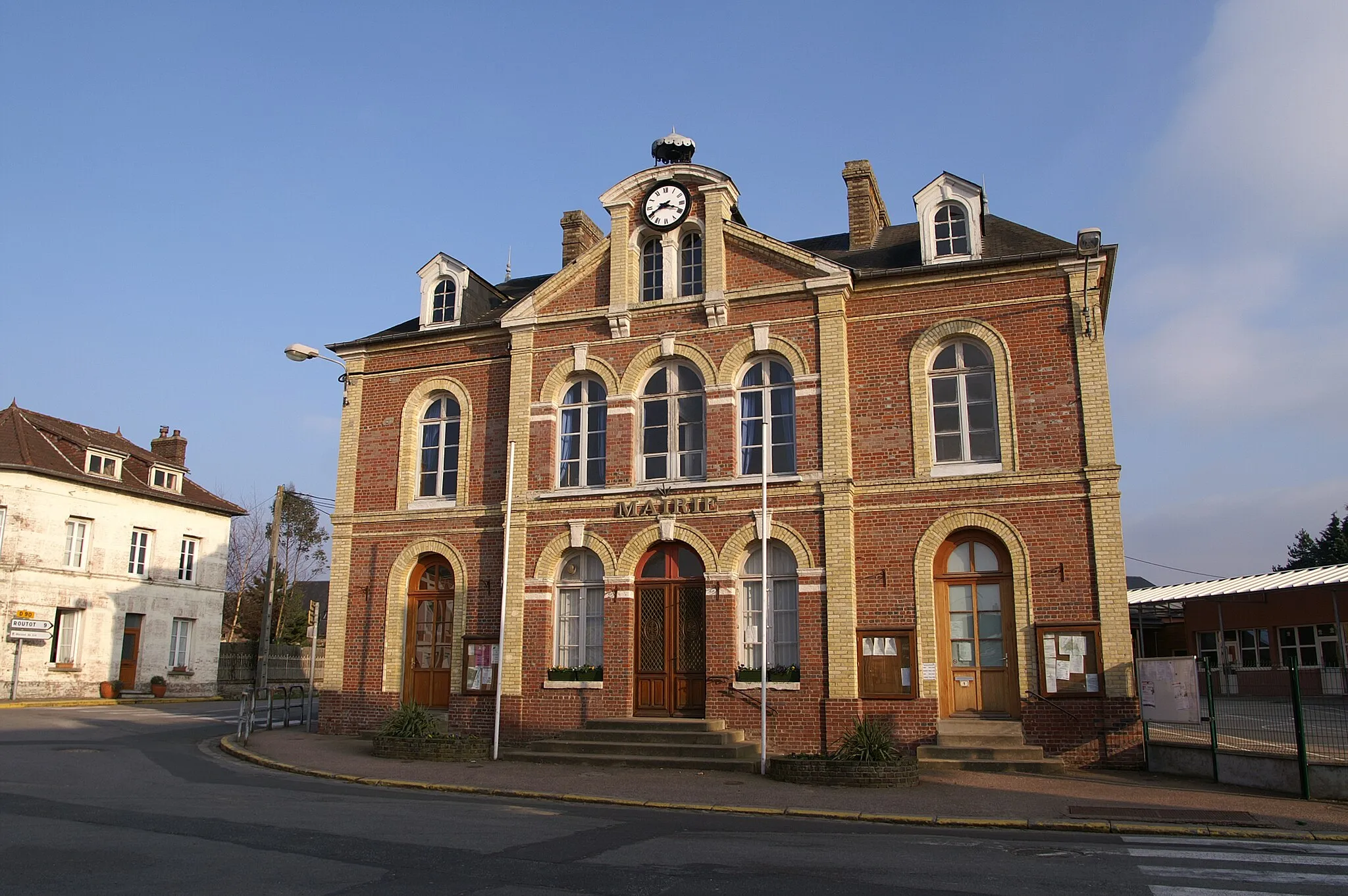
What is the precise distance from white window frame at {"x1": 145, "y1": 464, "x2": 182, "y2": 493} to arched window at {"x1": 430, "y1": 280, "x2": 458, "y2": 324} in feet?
59.1

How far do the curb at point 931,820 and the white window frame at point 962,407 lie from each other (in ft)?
24.1

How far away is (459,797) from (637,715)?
556 centimetres

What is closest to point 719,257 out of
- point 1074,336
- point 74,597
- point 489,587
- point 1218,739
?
point 1074,336

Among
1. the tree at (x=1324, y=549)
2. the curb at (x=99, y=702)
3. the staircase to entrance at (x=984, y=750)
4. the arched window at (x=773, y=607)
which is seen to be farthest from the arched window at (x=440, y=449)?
the tree at (x=1324, y=549)

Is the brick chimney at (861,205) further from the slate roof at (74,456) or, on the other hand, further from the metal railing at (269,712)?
the slate roof at (74,456)

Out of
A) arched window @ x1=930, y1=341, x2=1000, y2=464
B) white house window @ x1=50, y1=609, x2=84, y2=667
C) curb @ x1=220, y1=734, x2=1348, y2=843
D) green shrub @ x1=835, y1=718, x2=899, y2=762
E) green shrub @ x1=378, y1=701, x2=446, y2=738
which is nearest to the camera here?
curb @ x1=220, y1=734, x2=1348, y2=843

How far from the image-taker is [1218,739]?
14.8 m

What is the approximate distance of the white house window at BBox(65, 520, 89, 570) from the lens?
31125 mm

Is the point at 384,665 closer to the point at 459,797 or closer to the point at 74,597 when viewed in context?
the point at 459,797

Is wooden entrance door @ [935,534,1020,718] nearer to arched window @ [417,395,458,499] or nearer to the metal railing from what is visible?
arched window @ [417,395,458,499]

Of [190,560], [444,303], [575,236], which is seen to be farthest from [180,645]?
[575,236]

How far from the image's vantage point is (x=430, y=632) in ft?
67.9

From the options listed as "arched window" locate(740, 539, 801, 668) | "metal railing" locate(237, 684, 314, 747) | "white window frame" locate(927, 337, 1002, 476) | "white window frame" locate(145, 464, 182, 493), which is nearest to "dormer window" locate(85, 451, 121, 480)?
"white window frame" locate(145, 464, 182, 493)

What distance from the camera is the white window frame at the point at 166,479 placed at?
115ft
